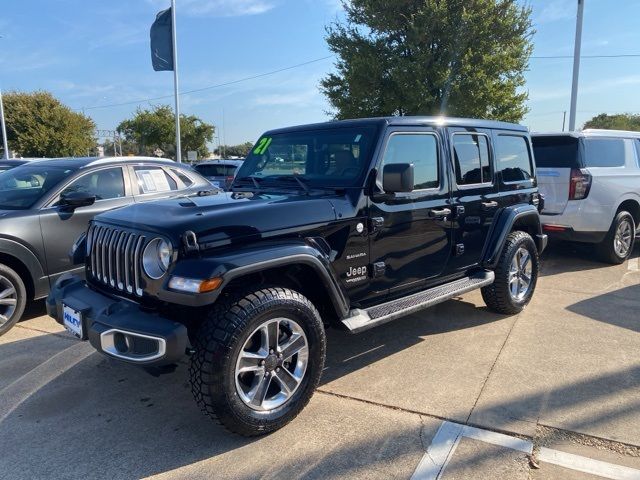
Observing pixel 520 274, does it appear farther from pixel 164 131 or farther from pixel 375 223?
pixel 164 131

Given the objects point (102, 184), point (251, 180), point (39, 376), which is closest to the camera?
point (39, 376)

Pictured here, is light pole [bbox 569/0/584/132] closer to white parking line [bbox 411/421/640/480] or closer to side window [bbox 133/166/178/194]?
side window [bbox 133/166/178/194]

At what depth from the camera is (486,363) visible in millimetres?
3930

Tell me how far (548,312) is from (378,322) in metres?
2.66

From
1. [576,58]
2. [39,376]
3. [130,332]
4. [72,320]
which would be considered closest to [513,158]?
[130,332]

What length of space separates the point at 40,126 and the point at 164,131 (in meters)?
12.5

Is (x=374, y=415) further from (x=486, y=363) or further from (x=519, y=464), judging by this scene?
(x=486, y=363)

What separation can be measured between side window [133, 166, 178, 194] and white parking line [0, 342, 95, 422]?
228cm

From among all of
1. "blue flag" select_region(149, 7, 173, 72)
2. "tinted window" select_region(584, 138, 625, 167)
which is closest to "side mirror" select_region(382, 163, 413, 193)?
"tinted window" select_region(584, 138, 625, 167)

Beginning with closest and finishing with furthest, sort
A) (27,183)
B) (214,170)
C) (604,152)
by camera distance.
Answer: (27,183) < (604,152) < (214,170)

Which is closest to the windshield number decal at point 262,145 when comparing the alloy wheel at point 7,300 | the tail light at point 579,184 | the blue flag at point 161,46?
the alloy wheel at point 7,300

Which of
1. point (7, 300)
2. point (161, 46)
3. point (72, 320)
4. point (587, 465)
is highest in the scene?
point (161, 46)

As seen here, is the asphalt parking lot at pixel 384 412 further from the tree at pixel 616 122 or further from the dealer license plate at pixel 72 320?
the tree at pixel 616 122

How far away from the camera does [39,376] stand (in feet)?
12.5
